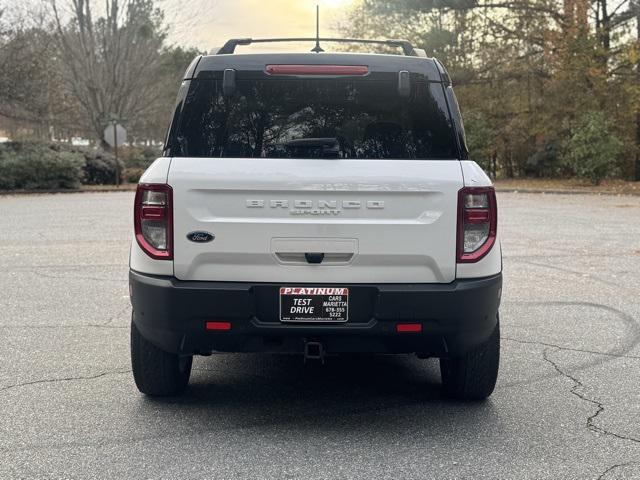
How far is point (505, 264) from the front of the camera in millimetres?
10164

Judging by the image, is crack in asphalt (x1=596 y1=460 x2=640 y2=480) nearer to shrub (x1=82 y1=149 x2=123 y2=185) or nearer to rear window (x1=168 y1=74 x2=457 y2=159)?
rear window (x1=168 y1=74 x2=457 y2=159)

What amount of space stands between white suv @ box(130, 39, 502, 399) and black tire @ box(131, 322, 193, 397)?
35 centimetres

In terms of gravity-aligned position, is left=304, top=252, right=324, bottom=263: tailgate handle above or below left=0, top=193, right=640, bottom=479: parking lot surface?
above

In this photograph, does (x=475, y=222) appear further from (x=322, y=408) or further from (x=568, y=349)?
(x=568, y=349)

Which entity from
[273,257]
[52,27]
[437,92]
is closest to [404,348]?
[273,257]

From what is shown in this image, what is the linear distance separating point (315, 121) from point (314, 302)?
3.02 feet

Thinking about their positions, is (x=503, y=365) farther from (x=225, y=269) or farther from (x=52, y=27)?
(x=52, y=27)


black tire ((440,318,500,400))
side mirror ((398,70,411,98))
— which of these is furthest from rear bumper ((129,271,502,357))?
side mirror ((398,70,411,98))

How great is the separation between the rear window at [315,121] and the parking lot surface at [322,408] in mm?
1408

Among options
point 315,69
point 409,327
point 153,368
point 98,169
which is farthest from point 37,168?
point 409,327

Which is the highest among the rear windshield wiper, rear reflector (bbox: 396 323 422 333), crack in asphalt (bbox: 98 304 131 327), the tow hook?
the rear windshield wiper

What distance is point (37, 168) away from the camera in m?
27.9

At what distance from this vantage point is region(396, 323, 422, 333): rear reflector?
12.9 ft

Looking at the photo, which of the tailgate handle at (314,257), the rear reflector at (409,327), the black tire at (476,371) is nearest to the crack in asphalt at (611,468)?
the black tire at (476,371)
